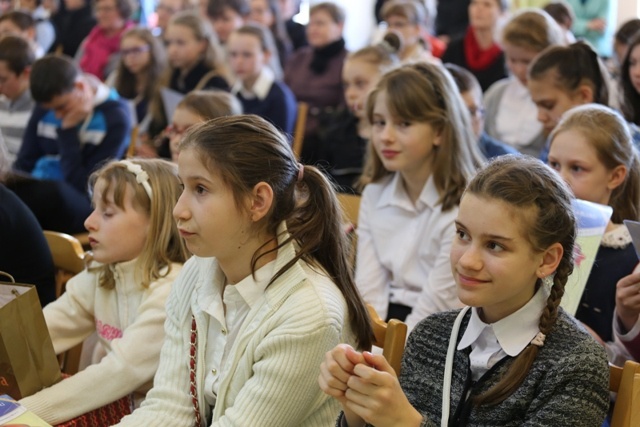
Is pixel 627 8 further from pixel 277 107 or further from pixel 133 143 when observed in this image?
pixel 133 143

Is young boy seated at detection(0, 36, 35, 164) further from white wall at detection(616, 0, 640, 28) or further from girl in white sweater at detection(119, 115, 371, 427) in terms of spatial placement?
white wall at detection(616, 0, 640, 28)

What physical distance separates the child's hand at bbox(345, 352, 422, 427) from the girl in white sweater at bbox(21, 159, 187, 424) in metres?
0.75

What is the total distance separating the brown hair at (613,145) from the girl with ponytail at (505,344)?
27.1 inches

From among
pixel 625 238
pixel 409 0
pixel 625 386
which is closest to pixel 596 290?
pixel 625 238

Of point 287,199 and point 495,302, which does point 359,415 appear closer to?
point 495,302

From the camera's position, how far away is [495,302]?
1.44 metres

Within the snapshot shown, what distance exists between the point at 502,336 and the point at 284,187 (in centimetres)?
51

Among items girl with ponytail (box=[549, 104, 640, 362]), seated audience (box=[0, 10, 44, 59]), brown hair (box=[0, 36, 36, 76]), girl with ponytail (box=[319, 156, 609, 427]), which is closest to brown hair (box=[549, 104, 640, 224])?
girl with ponytail (box=[549, 104, 640, 362])

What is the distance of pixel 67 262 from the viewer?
7.79ft

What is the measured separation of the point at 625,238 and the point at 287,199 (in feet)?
2.78

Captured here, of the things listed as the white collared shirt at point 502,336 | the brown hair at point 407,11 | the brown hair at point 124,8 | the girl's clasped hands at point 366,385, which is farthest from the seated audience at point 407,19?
the girl's clasped hands at point 366,385

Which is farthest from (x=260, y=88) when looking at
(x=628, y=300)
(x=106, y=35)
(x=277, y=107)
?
(x=628, y=300)

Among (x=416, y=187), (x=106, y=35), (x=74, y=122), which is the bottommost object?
(x=106, y=35)

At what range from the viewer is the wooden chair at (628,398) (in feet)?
4.52
